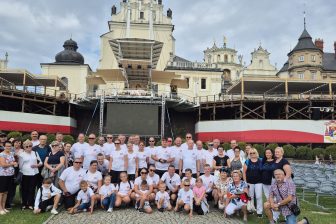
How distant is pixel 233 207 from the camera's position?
8.80 metres

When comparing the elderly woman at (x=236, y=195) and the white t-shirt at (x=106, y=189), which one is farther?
the white t-shirt at (x=106, y=189)

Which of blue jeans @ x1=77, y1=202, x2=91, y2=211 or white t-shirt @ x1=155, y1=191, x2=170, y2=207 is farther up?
white t-shirt @ x1=155, y1=191, x2=170, y2=207

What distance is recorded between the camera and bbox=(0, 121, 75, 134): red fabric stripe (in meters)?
31.3

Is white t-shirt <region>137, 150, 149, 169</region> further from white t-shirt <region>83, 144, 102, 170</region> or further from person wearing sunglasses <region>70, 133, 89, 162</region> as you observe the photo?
person wearing sunglasses <region>70, 133, 89, 162</region>

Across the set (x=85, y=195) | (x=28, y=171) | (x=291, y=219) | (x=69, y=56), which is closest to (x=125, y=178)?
(x=85, y=195)

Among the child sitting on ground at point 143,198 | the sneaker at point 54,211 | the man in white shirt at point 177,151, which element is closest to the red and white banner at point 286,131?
the man in white shirt at point 177,151

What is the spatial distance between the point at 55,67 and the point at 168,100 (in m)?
22.4

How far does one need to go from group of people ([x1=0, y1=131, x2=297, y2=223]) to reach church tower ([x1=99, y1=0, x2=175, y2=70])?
38.8 m

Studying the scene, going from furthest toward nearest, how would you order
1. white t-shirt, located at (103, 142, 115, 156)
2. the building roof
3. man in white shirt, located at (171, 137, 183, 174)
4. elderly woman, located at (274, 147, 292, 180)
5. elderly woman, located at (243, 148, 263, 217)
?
the building roof, man in white shirt, located at (171, 137, 183, 174), white t-shirt, located at (103, 142, 115, 156), elderly woman, located at (243, 148, 263, 217), elderly woman, located at (274, 147, 292, 180)

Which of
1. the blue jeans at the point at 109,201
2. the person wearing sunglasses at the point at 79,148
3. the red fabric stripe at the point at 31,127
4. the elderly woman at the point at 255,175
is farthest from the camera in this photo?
the red fabric stripe at the point at 31,127

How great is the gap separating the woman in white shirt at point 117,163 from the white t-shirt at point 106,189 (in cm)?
84

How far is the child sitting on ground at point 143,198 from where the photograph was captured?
921 centimetres

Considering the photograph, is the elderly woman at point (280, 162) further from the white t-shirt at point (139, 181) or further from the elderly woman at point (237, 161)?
the white t-shirt at point (139, 181)

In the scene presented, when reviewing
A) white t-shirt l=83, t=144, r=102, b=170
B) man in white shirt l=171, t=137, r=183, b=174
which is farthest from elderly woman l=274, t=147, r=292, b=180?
white t-shirt l=83, t=144, r=102, b=170
